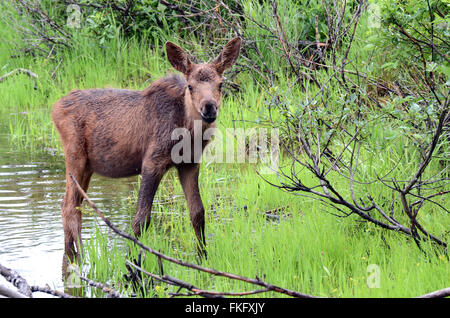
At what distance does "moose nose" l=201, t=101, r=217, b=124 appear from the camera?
541cm

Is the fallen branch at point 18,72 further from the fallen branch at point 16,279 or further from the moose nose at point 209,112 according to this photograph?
the fallen branch at point 16,279

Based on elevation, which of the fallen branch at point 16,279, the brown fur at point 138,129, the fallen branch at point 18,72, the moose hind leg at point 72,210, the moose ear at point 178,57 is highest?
the fallen branch at point 18,72

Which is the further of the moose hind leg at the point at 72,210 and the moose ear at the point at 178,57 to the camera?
the moose hind leg at the point at 72,210

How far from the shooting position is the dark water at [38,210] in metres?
5.71

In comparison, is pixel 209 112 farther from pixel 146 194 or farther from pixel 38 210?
pixel 38 210

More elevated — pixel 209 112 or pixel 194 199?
pixel 209 112

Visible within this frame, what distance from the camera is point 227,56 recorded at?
19.8ft

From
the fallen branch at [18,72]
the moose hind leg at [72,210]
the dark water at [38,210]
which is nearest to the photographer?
the dark water at [38,210]

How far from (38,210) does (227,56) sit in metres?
2.70

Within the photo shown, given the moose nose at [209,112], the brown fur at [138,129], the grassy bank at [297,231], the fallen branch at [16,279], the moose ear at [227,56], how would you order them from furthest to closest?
1. the moose ear at [227,56]
2. the brown fur at [138,129]
3. the moose nose at [209,112]
4. the grassy bank at [297,231]
5. the fallen branch at [16,279]

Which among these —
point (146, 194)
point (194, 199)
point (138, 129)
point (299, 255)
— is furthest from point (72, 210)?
point (299, 255)

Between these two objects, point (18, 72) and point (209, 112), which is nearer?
point (209, 112)

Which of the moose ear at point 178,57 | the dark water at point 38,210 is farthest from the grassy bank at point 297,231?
the moose ear at point 178,57

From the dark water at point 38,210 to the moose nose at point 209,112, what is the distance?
4.83 ft
